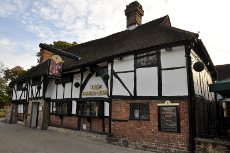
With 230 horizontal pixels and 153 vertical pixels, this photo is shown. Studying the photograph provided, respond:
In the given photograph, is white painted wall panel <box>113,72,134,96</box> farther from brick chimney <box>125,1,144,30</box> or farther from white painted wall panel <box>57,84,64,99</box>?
brick chimney <box>125,1,144,30</box>

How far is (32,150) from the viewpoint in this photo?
842 cm

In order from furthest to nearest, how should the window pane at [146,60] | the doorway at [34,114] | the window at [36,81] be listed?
the window at [36,81]
the doorway at [34,114]
the window pane at [146,60]

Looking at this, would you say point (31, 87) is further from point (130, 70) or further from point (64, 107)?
point (130, 70)

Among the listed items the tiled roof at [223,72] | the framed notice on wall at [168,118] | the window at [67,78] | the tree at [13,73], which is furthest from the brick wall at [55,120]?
the tree at [13,73]

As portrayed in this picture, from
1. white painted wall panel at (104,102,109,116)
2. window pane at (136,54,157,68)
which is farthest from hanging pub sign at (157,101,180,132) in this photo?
white painted wall panel at (104,102,109,116)

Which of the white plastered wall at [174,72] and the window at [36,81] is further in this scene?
the window at [36,81]

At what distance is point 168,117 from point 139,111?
145 cm

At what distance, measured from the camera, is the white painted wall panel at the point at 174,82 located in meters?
8.45

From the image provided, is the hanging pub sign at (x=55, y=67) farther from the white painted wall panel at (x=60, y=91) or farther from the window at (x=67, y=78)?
the white painted wall panel at (x=60, y=91)

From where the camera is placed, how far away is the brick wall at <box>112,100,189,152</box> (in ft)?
26.8

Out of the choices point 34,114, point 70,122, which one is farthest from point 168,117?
point 34,114

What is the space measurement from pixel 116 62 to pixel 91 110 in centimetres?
327

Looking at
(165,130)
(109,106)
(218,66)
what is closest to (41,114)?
(109,106)

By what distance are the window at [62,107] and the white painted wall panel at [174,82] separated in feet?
23.5
